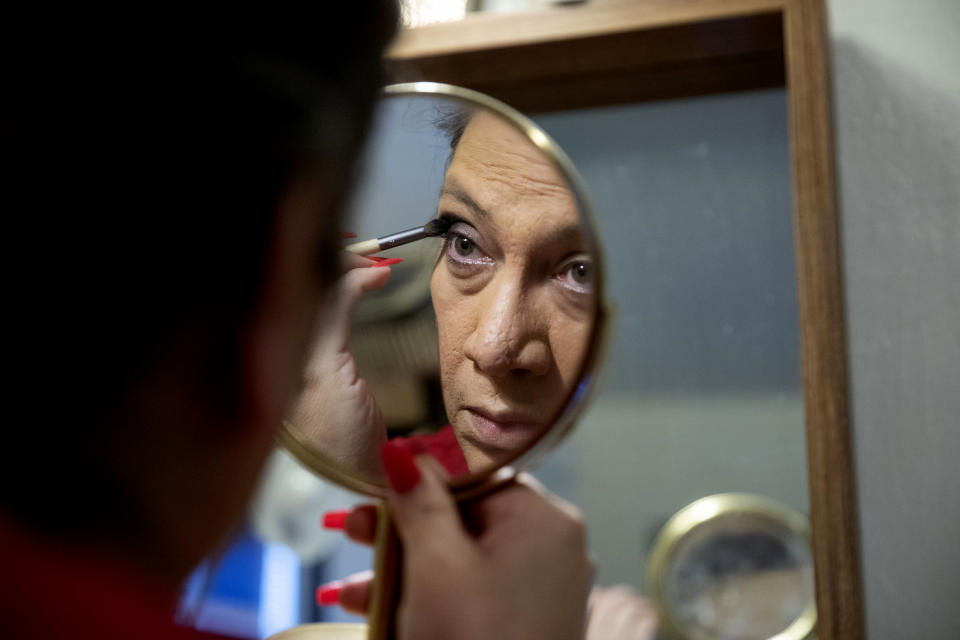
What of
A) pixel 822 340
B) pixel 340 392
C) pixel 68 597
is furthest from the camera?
pixel 822 340

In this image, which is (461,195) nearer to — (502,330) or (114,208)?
(502,330)

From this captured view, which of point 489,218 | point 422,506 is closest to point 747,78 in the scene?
point 489,218

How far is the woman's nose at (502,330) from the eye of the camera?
0.63 m

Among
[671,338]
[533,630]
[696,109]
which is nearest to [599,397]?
[671,338]

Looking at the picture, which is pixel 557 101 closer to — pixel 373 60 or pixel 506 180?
pixel 506 180

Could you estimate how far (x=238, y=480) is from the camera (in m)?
0.37

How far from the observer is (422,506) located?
1.71ft

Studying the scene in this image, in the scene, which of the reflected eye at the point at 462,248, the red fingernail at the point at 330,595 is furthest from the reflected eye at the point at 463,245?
the red fingernail at the point at 330,595

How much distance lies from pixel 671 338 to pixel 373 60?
0.65m

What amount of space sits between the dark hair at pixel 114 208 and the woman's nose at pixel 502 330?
0.32 meters

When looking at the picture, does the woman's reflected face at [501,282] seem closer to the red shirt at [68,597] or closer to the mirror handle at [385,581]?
the mirror handle at [385,581]

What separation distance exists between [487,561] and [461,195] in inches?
10.9

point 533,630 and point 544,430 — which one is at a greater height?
point 544,430

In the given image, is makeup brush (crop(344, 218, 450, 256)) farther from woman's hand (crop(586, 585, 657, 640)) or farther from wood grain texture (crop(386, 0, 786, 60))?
woman's hand (crop(586, 585, 657, 640))
